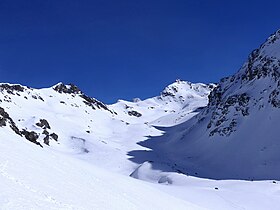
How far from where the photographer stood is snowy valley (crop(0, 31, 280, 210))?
11828 mm

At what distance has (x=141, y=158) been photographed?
47.8m

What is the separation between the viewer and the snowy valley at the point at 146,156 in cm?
1183

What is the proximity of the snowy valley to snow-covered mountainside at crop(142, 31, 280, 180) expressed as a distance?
147 mm

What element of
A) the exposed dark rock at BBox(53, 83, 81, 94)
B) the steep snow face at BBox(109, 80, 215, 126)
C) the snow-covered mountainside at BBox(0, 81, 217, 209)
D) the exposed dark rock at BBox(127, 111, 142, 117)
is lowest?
the snow-covered mountainside at BBox(0, 81, 217, 209)

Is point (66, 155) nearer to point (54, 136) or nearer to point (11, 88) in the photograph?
point (54, 136)

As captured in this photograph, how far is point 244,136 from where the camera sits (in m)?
45.2

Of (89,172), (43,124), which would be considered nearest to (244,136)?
(43,124)

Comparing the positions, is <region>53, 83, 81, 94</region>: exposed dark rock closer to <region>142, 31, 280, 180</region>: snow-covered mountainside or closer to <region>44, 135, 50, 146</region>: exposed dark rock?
<region>142, 31, 280, 180</region>: snow-covered mountainside

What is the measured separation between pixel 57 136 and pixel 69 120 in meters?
18.0

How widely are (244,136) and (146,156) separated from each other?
13972 millimetres

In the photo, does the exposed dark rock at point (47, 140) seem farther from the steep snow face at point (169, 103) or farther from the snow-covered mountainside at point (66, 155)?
the steep snow face at point (169, 103)

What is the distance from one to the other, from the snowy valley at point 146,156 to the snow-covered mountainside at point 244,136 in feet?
0.48

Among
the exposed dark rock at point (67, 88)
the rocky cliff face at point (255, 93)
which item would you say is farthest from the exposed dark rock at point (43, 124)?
the exposed dark rock at point (67, 88)

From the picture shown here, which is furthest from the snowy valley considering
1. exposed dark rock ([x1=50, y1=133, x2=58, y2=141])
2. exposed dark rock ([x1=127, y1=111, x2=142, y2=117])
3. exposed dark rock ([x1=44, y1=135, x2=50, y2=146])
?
exposed dark rock ([x1=127, y1=111, x2=142, y2=117])
